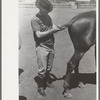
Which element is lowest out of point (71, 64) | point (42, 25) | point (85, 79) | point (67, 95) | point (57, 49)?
point (67, 95)

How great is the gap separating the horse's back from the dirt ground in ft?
0.15

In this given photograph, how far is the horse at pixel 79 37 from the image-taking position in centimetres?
194

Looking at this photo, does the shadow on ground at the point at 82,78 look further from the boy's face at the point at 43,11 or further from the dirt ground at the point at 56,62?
the boy's face at the point at 43,11

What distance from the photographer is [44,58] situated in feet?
6.50

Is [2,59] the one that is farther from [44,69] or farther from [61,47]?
[61,47]

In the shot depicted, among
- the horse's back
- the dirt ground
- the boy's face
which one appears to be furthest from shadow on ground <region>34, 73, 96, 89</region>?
the boy's face

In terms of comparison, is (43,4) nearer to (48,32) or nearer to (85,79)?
(48,32)

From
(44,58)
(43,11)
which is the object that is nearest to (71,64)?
(44,58)

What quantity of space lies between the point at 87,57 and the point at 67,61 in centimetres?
19

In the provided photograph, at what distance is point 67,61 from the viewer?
1953 mm

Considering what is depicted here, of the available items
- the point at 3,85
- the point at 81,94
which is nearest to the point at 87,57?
the point at 81,94

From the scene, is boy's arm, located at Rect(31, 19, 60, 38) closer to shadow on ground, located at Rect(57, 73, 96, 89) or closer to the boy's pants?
the boy's pants

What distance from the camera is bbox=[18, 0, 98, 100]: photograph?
1.94 m

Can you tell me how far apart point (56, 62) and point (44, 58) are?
0.12m
